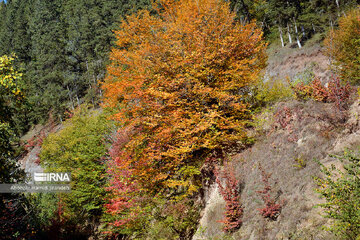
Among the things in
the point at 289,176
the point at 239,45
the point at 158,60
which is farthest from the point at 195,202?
the point at 239,45

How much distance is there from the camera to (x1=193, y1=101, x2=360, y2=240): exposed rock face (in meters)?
7.01

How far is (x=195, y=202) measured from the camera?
11922mm

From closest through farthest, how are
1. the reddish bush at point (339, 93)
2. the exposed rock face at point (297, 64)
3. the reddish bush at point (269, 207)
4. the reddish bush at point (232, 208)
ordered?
the reddish bush at point (269, 207), the reddish bush at point (232, 208), the reddish bush at point (339, 93), the exposed rock face at point (297, 64)

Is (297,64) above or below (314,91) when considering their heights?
below

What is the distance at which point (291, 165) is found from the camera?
891cm

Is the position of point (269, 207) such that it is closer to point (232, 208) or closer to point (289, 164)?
point (232, 208)

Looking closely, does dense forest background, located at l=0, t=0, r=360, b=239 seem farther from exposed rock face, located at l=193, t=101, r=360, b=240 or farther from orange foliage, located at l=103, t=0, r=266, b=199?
exposed rock face, located at l=193, t=101, r=360, b=240

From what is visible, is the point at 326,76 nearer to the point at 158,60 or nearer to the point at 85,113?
the point at 158,60

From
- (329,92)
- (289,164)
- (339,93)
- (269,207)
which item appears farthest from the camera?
(329,92)

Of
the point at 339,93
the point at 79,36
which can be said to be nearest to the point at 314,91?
the point at 339,93

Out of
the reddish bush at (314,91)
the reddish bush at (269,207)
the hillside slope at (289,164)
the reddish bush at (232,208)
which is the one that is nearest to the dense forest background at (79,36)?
the reddish bush at (314,91)

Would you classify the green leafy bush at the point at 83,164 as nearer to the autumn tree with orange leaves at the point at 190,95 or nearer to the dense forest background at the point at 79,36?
the autumn tree with orange leaves at the point at 190,95

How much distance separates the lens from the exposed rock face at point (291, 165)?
7.01 m

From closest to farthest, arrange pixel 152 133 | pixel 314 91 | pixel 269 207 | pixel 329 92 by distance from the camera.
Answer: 1. pixel 269 207
2. pixel 329 92
3. pixel 314 91
4. pixel 152 133
